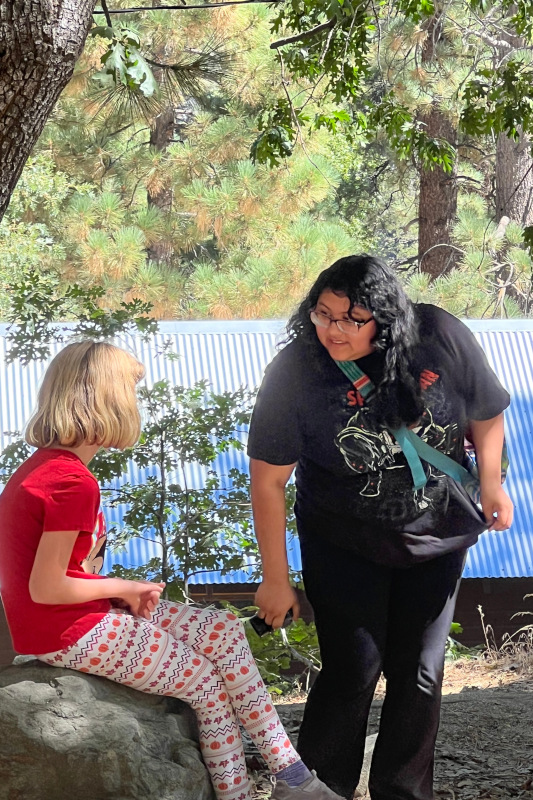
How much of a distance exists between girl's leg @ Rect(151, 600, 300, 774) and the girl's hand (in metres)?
0.09

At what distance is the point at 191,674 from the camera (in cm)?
253

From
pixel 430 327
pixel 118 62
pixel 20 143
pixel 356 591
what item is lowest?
pixel 356 591

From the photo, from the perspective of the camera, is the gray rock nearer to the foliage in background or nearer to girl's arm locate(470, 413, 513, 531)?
girl's arm locate(470, 413, 513, 531)

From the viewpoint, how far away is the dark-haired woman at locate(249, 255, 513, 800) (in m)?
2.66

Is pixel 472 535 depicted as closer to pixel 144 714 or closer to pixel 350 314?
pixel 350 314

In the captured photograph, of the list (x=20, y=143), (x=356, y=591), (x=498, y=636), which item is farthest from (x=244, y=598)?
(x=20, y=143)

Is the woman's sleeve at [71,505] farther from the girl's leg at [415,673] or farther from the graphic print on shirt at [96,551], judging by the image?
the girl's leg at [415,673]

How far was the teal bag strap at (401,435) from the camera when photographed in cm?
266

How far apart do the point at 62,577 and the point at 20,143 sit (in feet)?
3.64

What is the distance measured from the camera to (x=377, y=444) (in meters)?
2.66

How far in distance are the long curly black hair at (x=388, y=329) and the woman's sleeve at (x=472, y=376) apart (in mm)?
112

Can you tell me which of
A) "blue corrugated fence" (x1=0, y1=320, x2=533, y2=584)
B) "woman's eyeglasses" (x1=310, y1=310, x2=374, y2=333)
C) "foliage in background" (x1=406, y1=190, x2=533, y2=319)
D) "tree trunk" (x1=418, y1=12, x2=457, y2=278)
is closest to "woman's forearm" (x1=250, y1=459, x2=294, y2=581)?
"woman's eyeglasses" (x1=310, y1=310, x2=374, y2=333)

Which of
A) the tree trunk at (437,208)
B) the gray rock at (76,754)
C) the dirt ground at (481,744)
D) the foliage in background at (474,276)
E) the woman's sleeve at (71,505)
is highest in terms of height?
the tree trunk at (437,208)

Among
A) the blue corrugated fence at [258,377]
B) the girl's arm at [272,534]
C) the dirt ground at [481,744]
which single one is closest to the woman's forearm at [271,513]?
the girl's arm at [272,534]
